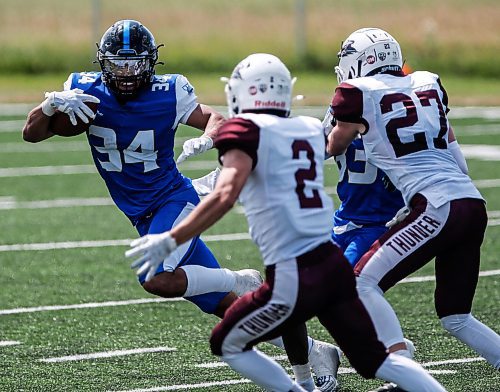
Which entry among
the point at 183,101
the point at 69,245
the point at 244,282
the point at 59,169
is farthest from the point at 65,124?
the point at 59,169

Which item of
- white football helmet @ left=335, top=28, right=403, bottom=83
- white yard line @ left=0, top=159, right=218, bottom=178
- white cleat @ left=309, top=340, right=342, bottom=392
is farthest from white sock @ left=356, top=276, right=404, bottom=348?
white yard line @ left=0, top=159, right=218, bottom=178

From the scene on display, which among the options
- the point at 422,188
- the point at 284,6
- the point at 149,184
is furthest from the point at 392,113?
the point at 284,6

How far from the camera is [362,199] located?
5461 millimetres

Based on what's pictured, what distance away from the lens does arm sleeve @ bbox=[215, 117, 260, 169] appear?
A: 13.2 ft

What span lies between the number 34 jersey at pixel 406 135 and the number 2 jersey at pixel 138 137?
105 centimetres

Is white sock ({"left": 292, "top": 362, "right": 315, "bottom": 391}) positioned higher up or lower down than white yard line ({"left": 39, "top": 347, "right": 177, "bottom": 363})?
higher up

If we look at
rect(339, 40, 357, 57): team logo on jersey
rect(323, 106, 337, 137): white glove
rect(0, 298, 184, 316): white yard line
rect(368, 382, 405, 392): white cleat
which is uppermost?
rect(339, 40, 357, 57): team logo on jersey

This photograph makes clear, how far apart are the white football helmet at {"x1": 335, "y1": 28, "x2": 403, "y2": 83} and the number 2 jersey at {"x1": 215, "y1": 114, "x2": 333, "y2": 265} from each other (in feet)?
3.78

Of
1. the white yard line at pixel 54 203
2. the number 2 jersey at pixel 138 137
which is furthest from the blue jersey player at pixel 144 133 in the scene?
the white yard line at pixel 54 203

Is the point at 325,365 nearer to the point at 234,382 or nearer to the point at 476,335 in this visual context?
the point at 234,382

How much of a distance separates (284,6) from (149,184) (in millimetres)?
20359

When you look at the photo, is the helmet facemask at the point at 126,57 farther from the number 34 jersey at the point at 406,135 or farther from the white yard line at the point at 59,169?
the white yard line at the point at 59,169

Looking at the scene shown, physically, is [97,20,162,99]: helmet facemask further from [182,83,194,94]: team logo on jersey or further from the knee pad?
the knee pad

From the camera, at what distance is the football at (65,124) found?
216 inches
